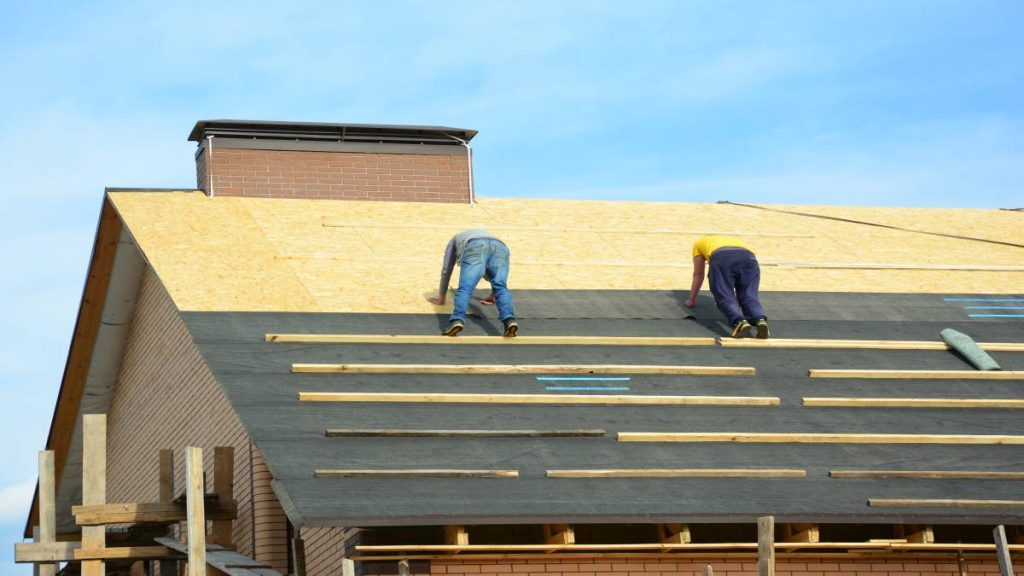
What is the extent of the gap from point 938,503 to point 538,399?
332cm

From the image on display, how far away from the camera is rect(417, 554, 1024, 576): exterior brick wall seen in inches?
426

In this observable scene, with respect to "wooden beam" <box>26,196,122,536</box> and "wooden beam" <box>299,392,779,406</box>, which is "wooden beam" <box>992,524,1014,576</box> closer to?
"wooden beam" <box>299,392,779,406</box>

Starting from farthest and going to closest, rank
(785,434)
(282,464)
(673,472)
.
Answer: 1. (785,434)
2. (673,472)
3. (282,464)

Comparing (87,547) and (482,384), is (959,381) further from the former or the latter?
(87,547)

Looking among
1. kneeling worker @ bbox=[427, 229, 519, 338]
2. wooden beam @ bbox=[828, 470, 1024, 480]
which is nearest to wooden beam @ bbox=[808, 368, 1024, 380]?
wooden beam @ bbox=[828, 470, 1024, 480]

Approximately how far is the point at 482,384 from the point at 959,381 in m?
4.62

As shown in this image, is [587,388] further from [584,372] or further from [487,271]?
[487,271]

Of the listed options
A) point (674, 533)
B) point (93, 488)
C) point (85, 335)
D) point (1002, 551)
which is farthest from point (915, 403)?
point (85, 335)

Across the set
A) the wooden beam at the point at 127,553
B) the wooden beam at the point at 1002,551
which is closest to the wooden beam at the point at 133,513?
the wooden beam at the point at 127,553

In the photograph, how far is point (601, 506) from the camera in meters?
10.8

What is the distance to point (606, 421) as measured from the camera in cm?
1225

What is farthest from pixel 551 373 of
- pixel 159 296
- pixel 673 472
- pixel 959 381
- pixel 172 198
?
pixel 172 198

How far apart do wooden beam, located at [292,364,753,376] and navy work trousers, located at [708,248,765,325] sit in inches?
38.9

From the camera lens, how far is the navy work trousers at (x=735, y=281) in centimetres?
1442
